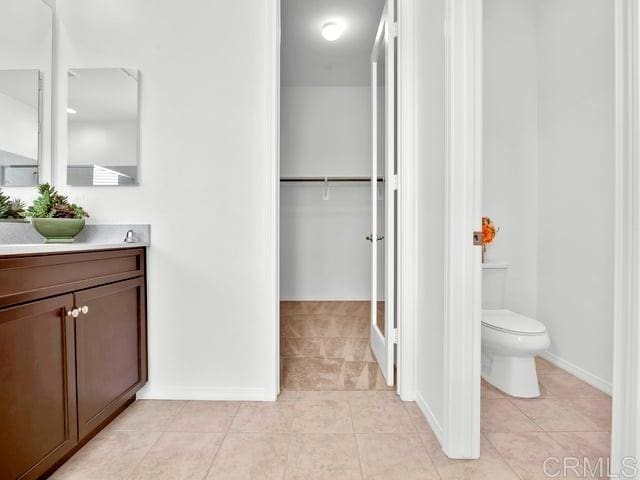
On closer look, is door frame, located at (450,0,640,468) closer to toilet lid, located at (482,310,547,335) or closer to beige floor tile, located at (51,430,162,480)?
toilet lid, located at (482,310,547,335)

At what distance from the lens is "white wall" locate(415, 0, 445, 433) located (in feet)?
5.00

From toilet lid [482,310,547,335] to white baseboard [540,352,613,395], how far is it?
1.47 ft

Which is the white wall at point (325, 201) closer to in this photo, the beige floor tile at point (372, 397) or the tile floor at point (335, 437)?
the tile floor at point (335, 437)

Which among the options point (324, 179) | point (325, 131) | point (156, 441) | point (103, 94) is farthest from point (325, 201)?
point (156, 441)

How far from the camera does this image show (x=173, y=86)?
1895mm

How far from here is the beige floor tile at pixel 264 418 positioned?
1.60m

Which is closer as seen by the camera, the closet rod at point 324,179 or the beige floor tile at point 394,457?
the beige floor tile at point 394,457

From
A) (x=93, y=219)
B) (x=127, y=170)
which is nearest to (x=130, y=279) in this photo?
(x=93, y=219)

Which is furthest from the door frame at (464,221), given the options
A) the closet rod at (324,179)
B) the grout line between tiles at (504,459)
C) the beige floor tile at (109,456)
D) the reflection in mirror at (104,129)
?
the closet rod at (324,179)

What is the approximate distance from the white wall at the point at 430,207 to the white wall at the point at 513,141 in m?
1.02

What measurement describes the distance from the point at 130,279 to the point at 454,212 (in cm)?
155

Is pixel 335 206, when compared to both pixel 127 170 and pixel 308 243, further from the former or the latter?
pixel 127 170

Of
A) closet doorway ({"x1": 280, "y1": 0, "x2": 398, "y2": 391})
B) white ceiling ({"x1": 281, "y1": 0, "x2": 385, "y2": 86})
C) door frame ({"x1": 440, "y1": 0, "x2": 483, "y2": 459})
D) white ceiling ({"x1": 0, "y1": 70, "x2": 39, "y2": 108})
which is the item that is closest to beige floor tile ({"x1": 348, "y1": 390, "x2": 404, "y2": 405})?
door frame ({"x1": 440, "y1": 0, "x2": 483, "y2": 459})

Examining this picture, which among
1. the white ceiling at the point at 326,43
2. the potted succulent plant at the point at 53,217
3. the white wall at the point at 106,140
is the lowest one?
the potted succulent plant at the point at 53,217
